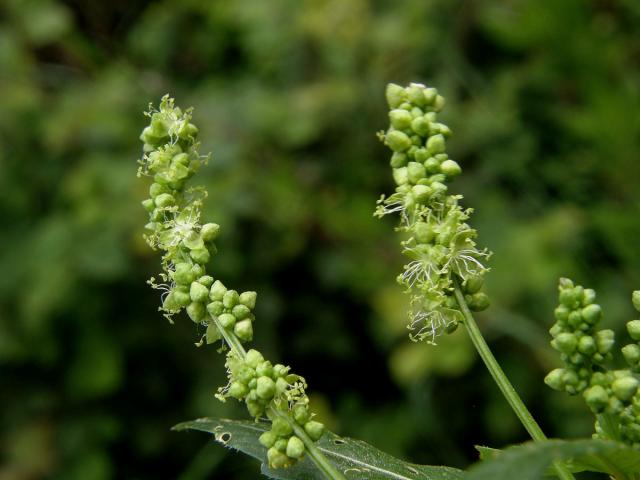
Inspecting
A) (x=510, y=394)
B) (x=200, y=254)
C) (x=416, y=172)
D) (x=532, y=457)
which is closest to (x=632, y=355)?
(x=510, y=394)

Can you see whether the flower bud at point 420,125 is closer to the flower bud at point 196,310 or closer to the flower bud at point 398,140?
the flower bud at point 398,140

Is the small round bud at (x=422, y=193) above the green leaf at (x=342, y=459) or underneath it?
above

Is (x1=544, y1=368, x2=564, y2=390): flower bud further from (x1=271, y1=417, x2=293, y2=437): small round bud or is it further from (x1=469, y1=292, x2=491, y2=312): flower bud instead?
(x1=271, y1=417, x2=293, y2=437): small round bud

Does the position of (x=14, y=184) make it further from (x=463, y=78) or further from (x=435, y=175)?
(x=435, y=175)

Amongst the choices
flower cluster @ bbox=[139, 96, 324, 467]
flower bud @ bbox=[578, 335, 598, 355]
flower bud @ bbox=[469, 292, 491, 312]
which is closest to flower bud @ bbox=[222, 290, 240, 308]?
flower cluster @ bbox=[139, 96, 324, 467]

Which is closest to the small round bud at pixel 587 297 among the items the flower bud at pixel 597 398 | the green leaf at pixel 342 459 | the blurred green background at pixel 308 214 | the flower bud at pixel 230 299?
the flower bud at pixel 597 398

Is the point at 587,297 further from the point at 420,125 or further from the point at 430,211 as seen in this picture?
the point at 420,125

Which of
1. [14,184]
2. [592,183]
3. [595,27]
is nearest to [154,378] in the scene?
[14,184]
